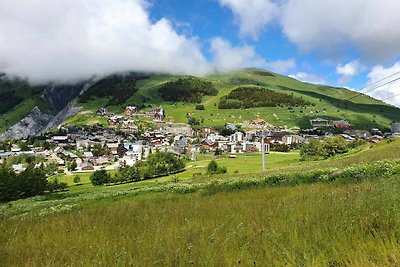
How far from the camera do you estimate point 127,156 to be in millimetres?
181375

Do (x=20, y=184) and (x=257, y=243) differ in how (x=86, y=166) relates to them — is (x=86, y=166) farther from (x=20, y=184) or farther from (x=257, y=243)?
(x=257, y=243)

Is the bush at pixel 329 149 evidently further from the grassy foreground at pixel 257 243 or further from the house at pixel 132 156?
the house at pixel 132 156

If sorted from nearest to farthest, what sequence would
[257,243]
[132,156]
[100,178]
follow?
[257,243] → [100,178] → [132,156]

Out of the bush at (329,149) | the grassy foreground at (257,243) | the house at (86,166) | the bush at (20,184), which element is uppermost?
the grassy foreground at (257,243)

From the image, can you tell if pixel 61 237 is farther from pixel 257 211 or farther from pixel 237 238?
pixel 257 211

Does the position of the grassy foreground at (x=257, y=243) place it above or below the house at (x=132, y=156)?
above

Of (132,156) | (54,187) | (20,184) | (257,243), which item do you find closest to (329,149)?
(54,187)

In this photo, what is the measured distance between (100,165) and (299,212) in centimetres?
18239

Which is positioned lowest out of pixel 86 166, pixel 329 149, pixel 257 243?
pixel 86 166

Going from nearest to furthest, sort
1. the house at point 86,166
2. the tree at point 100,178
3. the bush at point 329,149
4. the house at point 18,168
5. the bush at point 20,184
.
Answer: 1. the bush at point 20,184
2. the bush at point 329,149
3. the tree at point 100,178
4. the house at point 18,168
5. the house at point 86,166

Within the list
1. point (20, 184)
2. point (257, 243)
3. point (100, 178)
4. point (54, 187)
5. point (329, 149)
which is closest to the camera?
point (257, 243)

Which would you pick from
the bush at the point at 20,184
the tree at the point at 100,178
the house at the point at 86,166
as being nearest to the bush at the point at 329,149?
the tree at the point at 100,178

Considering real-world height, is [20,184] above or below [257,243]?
below

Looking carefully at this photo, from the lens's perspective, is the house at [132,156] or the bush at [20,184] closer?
the bush at [20,184]
